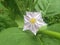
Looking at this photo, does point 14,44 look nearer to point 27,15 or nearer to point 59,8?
point 27,15

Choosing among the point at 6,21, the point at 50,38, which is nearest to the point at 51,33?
the point at 50,38

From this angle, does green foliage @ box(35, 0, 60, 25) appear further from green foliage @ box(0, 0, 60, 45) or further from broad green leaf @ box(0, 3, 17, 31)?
broad green leaf @ box(0, 3, 17, 31)

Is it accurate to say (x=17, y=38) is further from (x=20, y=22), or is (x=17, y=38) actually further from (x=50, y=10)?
(x=50, y=10)

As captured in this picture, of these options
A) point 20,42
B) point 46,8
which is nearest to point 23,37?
point 20,42

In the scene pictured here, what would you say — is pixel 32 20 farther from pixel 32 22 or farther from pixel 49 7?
pixel 49 7

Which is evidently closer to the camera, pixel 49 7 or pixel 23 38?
pixel 23 38

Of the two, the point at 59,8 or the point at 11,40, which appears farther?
the point at 59,8

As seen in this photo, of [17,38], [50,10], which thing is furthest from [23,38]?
[50,10]
